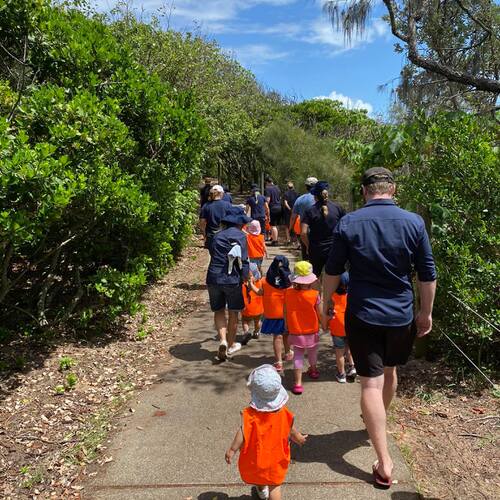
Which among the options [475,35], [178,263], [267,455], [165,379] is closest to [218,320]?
[165,379]

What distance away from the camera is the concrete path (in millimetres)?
3217

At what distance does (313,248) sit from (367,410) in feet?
10.6

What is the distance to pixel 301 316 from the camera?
4582 mm

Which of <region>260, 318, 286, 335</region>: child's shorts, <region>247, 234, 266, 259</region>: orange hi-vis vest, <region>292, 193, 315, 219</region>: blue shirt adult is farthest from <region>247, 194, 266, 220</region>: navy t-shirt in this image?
<region>260, 318, 286, 335</region>: child's shorts

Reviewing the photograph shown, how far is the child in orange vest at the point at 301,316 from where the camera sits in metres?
4.56

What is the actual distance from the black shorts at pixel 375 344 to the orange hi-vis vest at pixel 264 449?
656 millimetres

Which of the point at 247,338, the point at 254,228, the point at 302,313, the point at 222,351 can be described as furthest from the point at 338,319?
A: the point at 254,228

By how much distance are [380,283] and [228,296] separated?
259 cm

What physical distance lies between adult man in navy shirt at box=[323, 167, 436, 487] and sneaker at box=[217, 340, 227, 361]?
2.47 m

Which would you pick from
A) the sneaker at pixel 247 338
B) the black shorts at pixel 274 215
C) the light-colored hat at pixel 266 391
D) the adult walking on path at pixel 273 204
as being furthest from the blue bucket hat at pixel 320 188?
the black shorts at pixel 274 215

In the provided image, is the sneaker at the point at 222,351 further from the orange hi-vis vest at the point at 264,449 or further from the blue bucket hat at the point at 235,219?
the orange hi-vis vest at the point at 264,449

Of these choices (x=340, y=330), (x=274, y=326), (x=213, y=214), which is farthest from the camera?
(x=213, y=214)

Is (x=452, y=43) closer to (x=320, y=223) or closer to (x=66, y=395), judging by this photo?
(x=320, y=223)

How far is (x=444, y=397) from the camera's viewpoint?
14.3 ft
